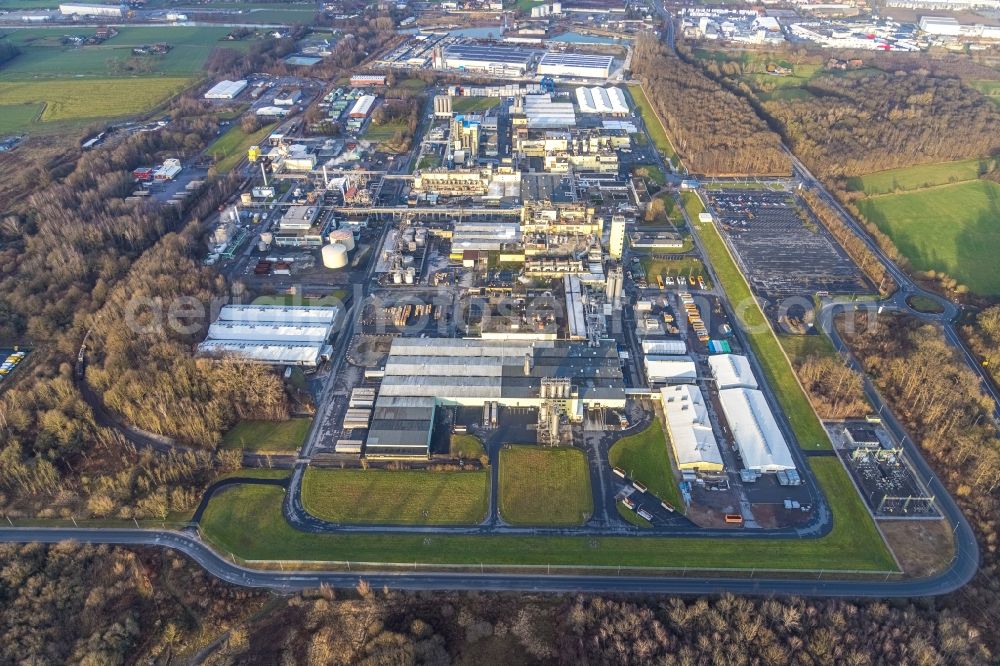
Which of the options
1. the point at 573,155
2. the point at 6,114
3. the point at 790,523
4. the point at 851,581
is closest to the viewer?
the point at 851,581

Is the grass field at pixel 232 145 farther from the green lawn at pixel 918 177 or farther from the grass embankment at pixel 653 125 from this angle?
the green lawn at pixel 918 177

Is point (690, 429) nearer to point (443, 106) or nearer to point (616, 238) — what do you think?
point (616, 238)

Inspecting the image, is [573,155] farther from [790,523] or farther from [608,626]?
[608,626]

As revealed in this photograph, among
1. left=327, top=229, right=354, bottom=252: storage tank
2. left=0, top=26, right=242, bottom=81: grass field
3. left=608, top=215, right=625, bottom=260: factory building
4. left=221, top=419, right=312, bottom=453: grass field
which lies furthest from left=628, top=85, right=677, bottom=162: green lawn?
left=0, top=26, right=242, bottom=81: grass field

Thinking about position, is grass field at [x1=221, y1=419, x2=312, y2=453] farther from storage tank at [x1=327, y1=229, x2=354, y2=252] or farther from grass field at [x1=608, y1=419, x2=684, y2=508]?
storage tank at [x1=327, y1=229, x2=354, y2=252]

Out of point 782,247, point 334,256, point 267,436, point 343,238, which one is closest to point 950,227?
point 782,247

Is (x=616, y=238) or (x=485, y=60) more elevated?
(x=485, y=60)

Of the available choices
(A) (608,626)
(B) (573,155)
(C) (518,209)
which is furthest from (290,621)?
(B) (573,155)
